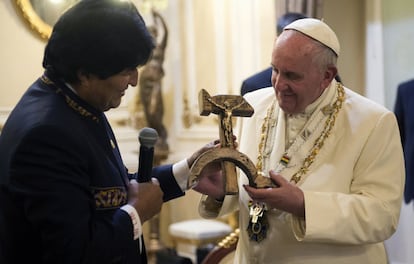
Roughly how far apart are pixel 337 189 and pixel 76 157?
831mm

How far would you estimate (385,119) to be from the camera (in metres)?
1.92

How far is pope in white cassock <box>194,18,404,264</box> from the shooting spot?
1.79 m

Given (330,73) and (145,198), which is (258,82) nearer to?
(330,73)

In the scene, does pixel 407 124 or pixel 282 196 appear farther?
pixel 407 124

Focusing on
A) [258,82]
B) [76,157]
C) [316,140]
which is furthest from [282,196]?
[258,82]

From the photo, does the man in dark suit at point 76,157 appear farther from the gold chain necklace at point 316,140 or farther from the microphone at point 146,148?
the gold chain necklace at point 316,140

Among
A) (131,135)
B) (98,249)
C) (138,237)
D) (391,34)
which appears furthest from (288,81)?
(131,135)

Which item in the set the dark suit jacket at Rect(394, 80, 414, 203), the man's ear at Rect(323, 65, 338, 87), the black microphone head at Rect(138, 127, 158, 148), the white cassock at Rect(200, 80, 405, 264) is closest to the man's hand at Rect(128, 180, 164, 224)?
the black microphone head at Rect(138, 127, 158, 148)

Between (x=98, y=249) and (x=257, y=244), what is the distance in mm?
677

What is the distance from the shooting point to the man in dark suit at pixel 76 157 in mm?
1372

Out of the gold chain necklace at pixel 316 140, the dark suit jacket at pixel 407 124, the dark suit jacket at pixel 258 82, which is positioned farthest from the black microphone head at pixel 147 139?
the dark suit jacket at pixel 407 124

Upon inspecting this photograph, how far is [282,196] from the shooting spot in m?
1.72

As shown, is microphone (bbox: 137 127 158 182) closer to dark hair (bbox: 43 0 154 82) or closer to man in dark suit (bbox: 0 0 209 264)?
man in dark suit (bbox: 0 0 209 264)

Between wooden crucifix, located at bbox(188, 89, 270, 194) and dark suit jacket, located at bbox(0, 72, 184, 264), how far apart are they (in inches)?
10.0
